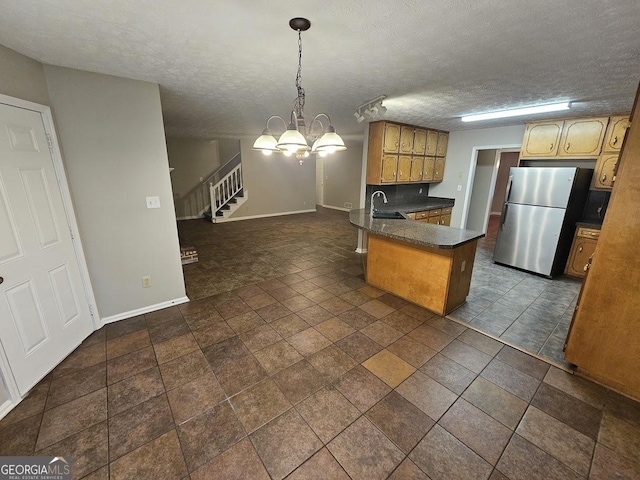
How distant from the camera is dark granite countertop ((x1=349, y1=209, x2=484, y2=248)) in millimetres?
2746

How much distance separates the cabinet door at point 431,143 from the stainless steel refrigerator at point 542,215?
5.16ft

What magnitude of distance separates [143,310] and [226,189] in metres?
5.74

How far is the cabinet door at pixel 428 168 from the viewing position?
210 inches

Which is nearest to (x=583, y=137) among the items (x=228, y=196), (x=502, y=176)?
(x=502, y=176)

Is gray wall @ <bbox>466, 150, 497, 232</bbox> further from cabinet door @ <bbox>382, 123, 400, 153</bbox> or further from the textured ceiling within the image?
the textured ceiling

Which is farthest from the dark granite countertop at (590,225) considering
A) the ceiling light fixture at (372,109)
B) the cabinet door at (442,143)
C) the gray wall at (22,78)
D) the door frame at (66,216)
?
the gray wall at (22,78)

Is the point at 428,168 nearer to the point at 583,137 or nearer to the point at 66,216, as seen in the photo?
the point at 583,137

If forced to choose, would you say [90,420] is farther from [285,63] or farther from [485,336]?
[485,336]

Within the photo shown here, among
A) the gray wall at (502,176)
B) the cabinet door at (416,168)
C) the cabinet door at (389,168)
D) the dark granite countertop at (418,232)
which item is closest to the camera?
the dark granite countertop at (418,232)

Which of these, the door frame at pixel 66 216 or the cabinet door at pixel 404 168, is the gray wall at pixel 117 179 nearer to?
the door frame at pixel 66 216

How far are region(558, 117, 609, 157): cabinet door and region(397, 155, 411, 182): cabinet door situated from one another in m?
2.21

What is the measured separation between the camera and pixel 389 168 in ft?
15.2

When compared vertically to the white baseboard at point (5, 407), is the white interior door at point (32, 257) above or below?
above

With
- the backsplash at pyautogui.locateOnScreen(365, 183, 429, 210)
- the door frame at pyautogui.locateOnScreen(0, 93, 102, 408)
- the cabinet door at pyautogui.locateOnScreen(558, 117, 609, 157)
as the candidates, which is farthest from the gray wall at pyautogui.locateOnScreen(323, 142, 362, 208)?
the door frame at pyautogui.locateOnScreen(0, 93, 102, 408)
